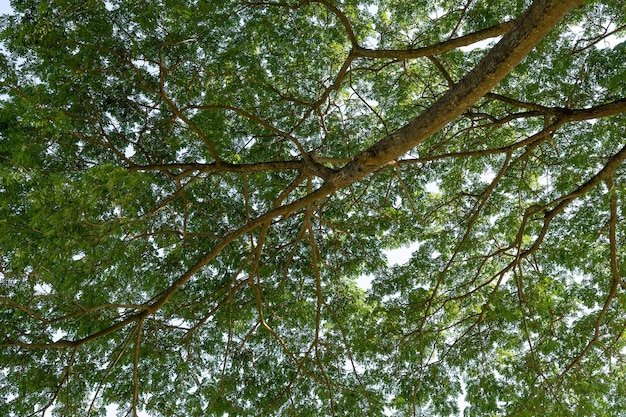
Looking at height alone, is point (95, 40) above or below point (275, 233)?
above

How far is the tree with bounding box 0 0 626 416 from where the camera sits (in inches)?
226

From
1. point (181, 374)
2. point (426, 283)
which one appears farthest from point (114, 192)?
point (426, 283)

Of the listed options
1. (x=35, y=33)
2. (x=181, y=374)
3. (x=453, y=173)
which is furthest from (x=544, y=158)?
(x=35, y=33)

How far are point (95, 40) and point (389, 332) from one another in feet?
14.8

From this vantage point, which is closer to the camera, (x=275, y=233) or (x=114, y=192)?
(x=114, y=192)

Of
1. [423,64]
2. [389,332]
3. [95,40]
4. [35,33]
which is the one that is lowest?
[389,332]

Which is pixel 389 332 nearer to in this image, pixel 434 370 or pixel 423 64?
pixel 434 370

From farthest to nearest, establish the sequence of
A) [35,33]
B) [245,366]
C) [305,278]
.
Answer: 1. [305,278]
2. [245,366]
3. [35,33]

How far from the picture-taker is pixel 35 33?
17.4 feet

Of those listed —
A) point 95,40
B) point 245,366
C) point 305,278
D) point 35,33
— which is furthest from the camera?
point 305,278

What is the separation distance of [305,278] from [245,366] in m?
1.29

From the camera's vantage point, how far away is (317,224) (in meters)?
7.47

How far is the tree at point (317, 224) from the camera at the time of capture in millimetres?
5730

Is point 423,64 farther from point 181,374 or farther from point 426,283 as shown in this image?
point 181,374
